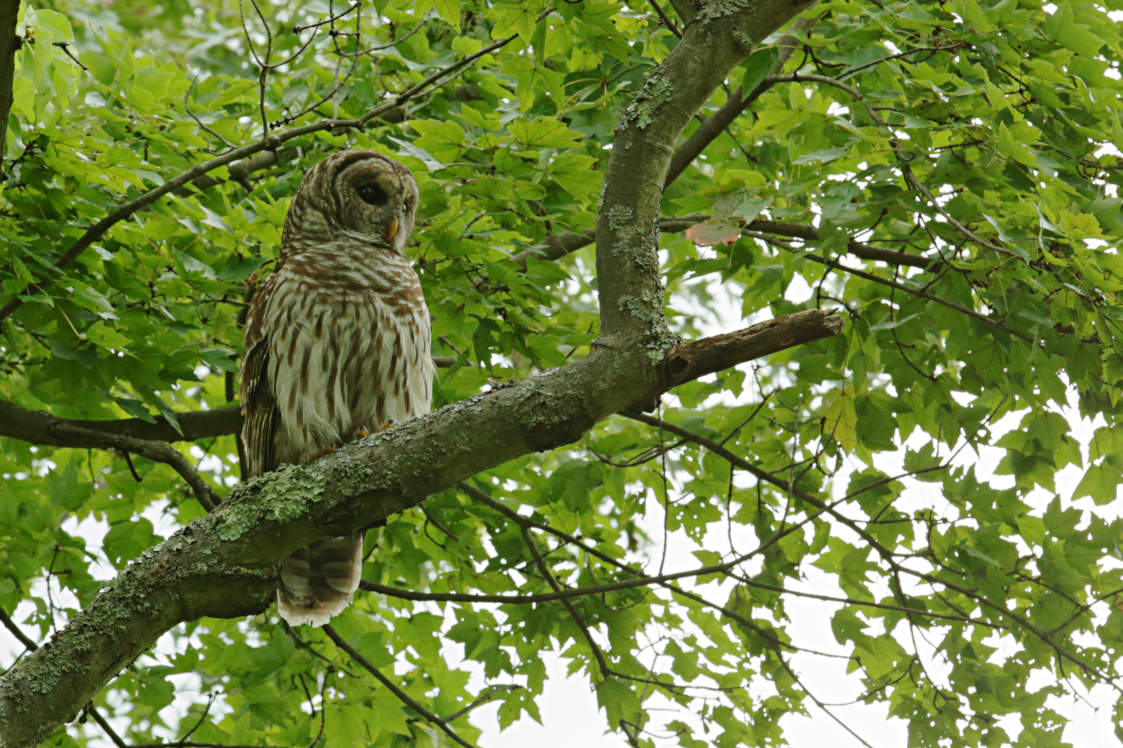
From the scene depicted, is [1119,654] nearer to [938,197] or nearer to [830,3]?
[938,197]

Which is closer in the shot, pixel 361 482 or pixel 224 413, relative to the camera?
pixel 361 482

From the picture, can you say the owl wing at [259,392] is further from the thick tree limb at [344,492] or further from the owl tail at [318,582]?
the thick tree limb at [344,492]

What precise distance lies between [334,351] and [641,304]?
1961 millimetres

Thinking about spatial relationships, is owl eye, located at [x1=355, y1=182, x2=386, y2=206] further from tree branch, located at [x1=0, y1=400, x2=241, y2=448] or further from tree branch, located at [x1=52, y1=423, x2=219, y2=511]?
tree branch, located at [x1=52, y1=423, x2=219, y2=511]

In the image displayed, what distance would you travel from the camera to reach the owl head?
187 inches

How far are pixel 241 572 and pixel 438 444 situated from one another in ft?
2.13

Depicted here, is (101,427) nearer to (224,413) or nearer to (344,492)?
(224,413)

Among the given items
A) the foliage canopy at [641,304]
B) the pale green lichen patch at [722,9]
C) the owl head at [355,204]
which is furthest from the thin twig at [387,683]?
the pale green lichen patch at [722,9]

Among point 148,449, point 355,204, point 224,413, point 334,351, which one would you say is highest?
point 355,204

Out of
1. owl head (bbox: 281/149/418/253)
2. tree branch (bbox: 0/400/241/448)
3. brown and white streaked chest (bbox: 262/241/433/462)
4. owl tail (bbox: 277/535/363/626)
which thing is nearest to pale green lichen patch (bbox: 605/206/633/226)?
brown and white streaked chest (bbox: 262/241/433/462)

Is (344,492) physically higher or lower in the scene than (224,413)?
lower

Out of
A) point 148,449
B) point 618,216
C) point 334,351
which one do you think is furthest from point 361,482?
point 148,449

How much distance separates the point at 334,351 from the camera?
4.52 m

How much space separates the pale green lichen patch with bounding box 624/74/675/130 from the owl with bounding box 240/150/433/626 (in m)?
1.73
